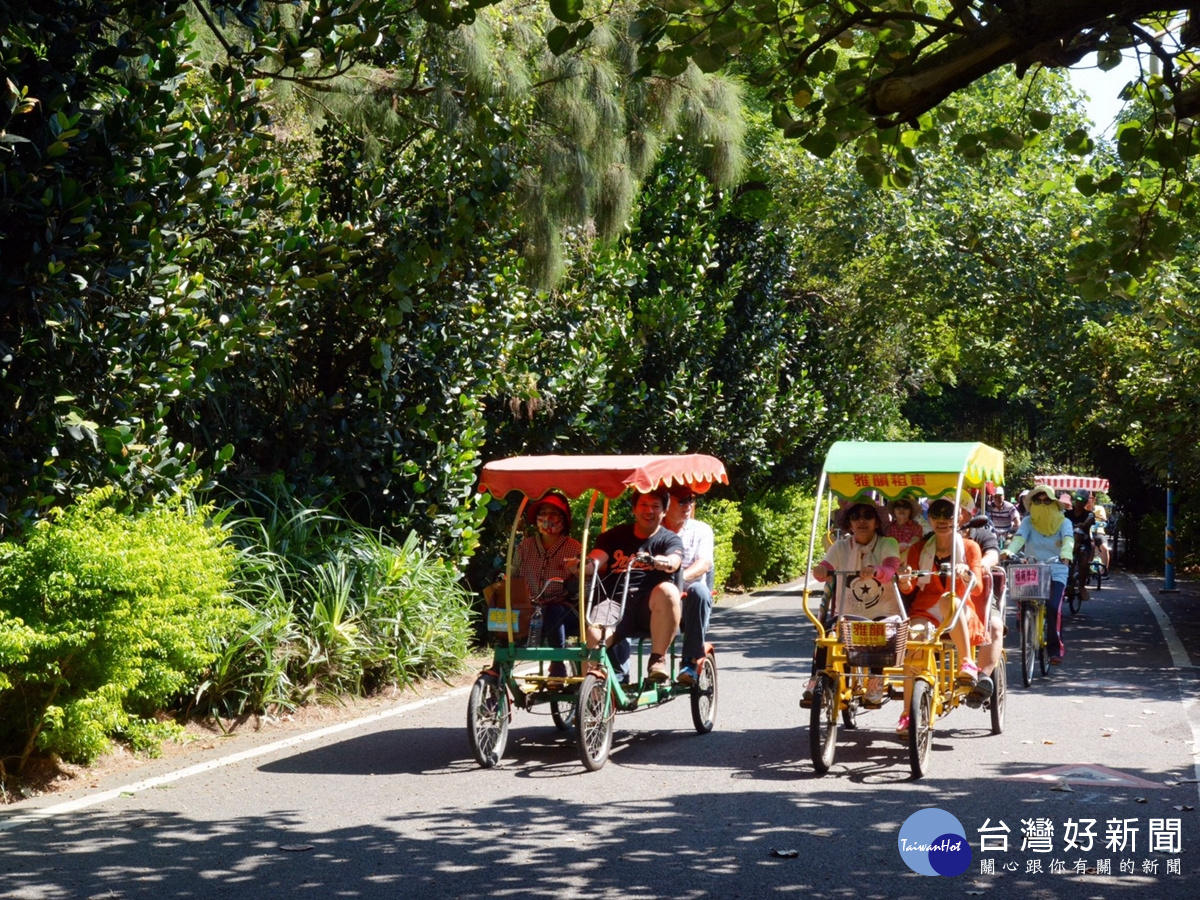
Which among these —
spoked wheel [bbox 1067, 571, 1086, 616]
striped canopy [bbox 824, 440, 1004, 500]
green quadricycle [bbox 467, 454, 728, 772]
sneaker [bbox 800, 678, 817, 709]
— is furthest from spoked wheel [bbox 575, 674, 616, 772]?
spoked wheel [bbox 1067, 571, 1086, 616]

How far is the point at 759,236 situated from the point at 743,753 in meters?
15.3

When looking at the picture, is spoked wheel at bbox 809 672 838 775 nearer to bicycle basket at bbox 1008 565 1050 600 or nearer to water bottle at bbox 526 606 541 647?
water bottle at bbox 526 606 541 647

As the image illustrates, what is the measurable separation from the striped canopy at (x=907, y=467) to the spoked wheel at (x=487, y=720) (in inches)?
113

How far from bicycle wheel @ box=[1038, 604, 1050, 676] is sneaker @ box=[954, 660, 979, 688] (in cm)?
370

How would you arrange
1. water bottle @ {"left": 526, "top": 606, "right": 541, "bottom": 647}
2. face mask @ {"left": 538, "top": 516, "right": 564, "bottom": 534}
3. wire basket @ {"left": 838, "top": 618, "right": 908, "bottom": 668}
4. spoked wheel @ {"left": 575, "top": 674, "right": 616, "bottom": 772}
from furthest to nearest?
1. face mask @ {"left": 538, "top": 516, "right": 564, "bottom": 534}
2. water bottle @ {"left": 526, "top": 606, "right": 541, "bottom": 647}
3. wire basket @ {"left": 838, "top": 618, "right": 908, "bottom": 668}
4. spoked wheel @ {"left": 575, "top": 674, "right": 616, "bottom": 772}

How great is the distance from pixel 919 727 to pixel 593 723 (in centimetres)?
212

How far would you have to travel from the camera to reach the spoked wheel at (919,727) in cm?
859

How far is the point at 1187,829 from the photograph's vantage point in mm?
7309

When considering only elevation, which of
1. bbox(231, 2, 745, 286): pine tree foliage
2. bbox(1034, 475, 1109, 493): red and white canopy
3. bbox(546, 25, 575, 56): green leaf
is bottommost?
bbox(1034, 475, 1109, 493): red and white canopy

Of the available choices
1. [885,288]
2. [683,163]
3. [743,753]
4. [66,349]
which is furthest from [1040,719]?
[885,288]

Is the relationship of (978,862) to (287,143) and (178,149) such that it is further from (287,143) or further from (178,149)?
(287,143)

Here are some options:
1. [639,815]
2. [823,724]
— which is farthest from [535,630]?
[639,815]

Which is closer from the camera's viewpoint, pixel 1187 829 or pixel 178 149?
pixel 1187 829

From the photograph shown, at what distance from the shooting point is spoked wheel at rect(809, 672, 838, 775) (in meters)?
8.76
